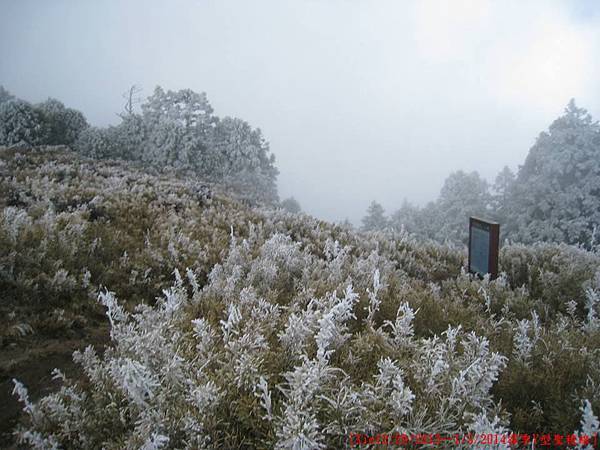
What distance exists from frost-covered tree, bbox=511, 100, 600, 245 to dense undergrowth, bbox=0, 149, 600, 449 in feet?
53.1

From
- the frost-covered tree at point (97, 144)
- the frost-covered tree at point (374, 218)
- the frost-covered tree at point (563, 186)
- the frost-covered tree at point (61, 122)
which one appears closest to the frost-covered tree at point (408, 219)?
the frost-covered tree at point (374, 218)

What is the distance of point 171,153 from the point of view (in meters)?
27.5

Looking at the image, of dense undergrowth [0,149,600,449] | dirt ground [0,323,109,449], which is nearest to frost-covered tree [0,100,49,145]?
dense undergrowth [0,149,600,449]

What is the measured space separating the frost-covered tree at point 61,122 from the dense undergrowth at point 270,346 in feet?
74.5

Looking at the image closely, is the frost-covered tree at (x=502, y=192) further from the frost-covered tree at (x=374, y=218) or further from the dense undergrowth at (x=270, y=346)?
the dense undergrowth at (x=270, y=346)

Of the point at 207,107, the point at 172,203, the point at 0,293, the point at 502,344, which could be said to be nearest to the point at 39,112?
the point at 207,107

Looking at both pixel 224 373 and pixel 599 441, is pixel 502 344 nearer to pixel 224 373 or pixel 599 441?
pixel 599 441

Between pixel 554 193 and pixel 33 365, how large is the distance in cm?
2549

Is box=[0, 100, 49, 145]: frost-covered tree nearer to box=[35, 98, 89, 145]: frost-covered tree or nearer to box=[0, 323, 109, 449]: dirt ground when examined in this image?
box=[35, 98, 89, 145]: frost-covered tree

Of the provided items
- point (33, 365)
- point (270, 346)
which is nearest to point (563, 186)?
point (270, 346)

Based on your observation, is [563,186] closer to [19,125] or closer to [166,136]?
[166,136]

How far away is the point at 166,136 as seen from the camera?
27.8 m

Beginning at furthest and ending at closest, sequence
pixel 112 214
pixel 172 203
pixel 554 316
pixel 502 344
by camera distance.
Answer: pixel 172 203
pixel 112 214
pixel 554 316
pixel 502 344

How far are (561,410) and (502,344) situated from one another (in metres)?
0.94
